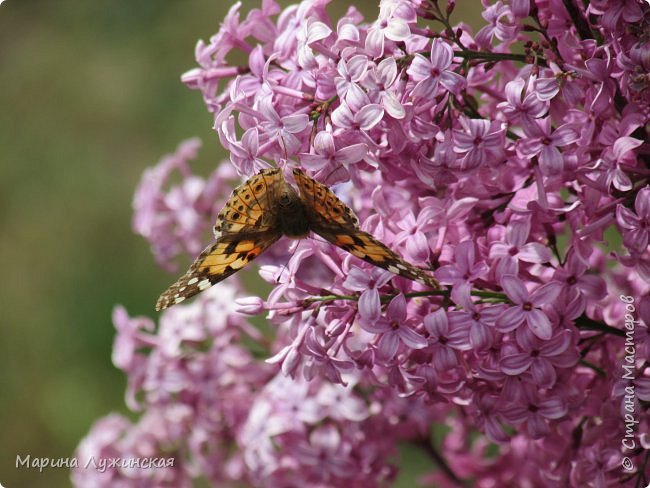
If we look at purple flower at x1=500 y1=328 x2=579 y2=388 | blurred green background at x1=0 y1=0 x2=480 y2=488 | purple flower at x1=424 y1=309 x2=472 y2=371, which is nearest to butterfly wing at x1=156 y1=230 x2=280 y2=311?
purple flower at x1=424 y1=309 x2=472 y2=371

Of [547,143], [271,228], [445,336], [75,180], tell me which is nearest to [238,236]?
[271,228]

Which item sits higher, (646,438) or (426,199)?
(426,199)

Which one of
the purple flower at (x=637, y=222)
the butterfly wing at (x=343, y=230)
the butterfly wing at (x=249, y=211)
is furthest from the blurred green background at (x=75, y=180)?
the purple flower at (x=637, y=222)

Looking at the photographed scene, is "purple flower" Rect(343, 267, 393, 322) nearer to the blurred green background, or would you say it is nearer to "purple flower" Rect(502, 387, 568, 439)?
"purple flower" Rect(502, 387, 568, 439)

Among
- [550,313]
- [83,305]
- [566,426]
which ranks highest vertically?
[550,313]

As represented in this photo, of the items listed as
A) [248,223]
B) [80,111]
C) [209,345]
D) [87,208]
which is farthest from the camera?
[80,111]

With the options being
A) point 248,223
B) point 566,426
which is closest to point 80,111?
point 248,223

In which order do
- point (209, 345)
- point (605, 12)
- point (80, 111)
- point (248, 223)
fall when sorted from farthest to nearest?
point (80, 111), point (209, 345), point (248, 223), point (605, 12)

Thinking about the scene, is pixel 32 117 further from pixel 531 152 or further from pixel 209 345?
pixel 531 152
